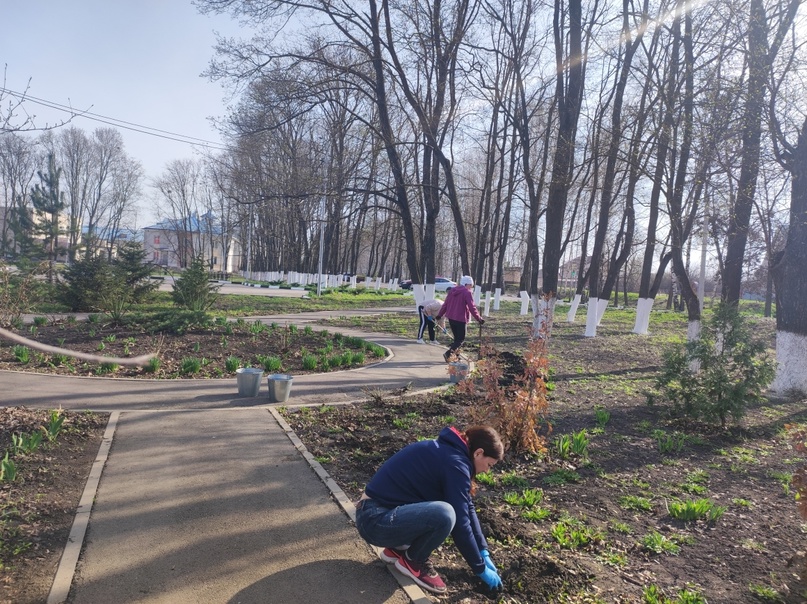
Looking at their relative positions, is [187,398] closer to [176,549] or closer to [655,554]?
[176,549]

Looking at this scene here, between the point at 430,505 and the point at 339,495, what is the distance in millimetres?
1493

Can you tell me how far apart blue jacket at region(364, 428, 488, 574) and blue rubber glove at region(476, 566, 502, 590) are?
36mm

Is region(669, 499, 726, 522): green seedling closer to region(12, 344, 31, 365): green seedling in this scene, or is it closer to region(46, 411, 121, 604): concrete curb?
region(46, 411, 121, 604): concrete curb

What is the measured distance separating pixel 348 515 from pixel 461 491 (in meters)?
1.30

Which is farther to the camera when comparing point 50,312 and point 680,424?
point 50,312

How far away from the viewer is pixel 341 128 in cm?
2772

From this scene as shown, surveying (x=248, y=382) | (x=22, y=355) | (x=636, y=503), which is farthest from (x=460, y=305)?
(x=22, y=355)

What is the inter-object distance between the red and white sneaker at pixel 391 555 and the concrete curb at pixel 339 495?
5cm

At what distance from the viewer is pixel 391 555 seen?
359cm

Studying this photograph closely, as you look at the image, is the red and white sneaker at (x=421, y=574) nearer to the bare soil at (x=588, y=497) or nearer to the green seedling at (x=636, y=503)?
the bare soil at (x=588, y=497)

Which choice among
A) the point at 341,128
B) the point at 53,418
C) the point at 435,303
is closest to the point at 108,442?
the point at 53,418

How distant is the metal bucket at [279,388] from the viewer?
301 inches

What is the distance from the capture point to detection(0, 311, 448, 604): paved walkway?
3309 mm

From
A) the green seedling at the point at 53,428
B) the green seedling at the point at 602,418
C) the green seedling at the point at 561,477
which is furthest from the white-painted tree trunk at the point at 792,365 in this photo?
the green seedling at the point at 53,428
